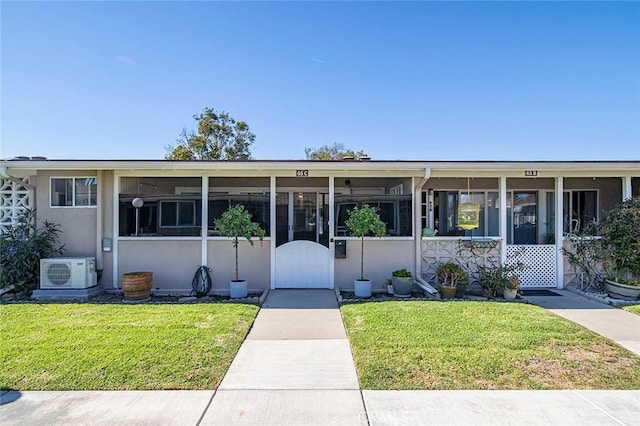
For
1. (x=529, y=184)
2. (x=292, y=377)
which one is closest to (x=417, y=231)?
(x=529, y=184)

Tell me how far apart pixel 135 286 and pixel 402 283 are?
5224 mm

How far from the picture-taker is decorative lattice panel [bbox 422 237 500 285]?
7676mm

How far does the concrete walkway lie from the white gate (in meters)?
3.80

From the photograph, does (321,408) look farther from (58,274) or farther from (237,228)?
(58,274)

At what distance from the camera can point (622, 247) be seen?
7.15 metres

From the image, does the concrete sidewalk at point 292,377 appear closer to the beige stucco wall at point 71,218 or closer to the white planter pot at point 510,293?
the white planter pot at point 510,293

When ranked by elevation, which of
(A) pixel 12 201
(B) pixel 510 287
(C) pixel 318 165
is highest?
(C) pixel 318 165

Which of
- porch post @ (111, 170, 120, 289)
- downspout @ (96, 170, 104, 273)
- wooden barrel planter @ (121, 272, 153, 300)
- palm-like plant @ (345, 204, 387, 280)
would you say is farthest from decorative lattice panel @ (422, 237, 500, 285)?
downspout @ (96, 170, 104, 273)

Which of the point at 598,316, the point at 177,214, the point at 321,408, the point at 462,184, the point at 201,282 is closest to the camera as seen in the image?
the point at 321,408

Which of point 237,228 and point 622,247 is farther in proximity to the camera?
point 622,247

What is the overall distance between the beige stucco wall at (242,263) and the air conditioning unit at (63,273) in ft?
7.95

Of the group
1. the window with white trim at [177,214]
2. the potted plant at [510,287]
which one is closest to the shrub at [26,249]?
the window with white trim at [177,214]

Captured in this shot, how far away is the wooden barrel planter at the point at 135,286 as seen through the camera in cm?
671

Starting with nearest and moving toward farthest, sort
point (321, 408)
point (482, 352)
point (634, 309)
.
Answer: point (321, 408)
point (482, 352)
point (634, 309)
